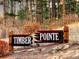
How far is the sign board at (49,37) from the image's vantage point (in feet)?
10.3

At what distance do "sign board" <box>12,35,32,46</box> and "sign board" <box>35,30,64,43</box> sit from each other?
3.1 inches

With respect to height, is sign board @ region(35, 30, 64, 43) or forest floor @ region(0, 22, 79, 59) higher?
sign board @ region(35, 30, 64, 43)

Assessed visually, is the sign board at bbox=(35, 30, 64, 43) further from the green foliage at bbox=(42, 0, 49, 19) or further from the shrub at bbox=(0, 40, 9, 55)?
the shrub at bbox=(0, 40, 9, 55)

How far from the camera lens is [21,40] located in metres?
3.18

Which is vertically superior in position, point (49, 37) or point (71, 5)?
point (71, 5)

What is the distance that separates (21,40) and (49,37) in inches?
10.6

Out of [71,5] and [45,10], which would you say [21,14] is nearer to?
[45,10]

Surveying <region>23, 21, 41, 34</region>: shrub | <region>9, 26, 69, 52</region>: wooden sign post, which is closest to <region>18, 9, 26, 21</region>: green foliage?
<region>23, 21, 41, 34</region>: shrub

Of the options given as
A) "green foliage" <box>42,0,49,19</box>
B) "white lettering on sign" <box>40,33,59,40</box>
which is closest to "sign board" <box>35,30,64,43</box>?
"white lettering on sign" <box>40,33,59,40</box>

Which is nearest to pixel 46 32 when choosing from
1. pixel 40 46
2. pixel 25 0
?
pixel 40 46

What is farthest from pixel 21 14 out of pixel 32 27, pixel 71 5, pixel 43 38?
pixel 71 5

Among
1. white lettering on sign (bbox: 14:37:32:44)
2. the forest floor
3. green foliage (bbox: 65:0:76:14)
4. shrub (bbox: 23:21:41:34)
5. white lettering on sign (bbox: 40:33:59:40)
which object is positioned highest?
green foliage (bbox: 65:0:76:14)

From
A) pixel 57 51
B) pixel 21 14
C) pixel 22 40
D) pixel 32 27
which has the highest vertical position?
pixel 21 14

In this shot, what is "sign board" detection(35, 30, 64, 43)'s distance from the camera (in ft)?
10.3
